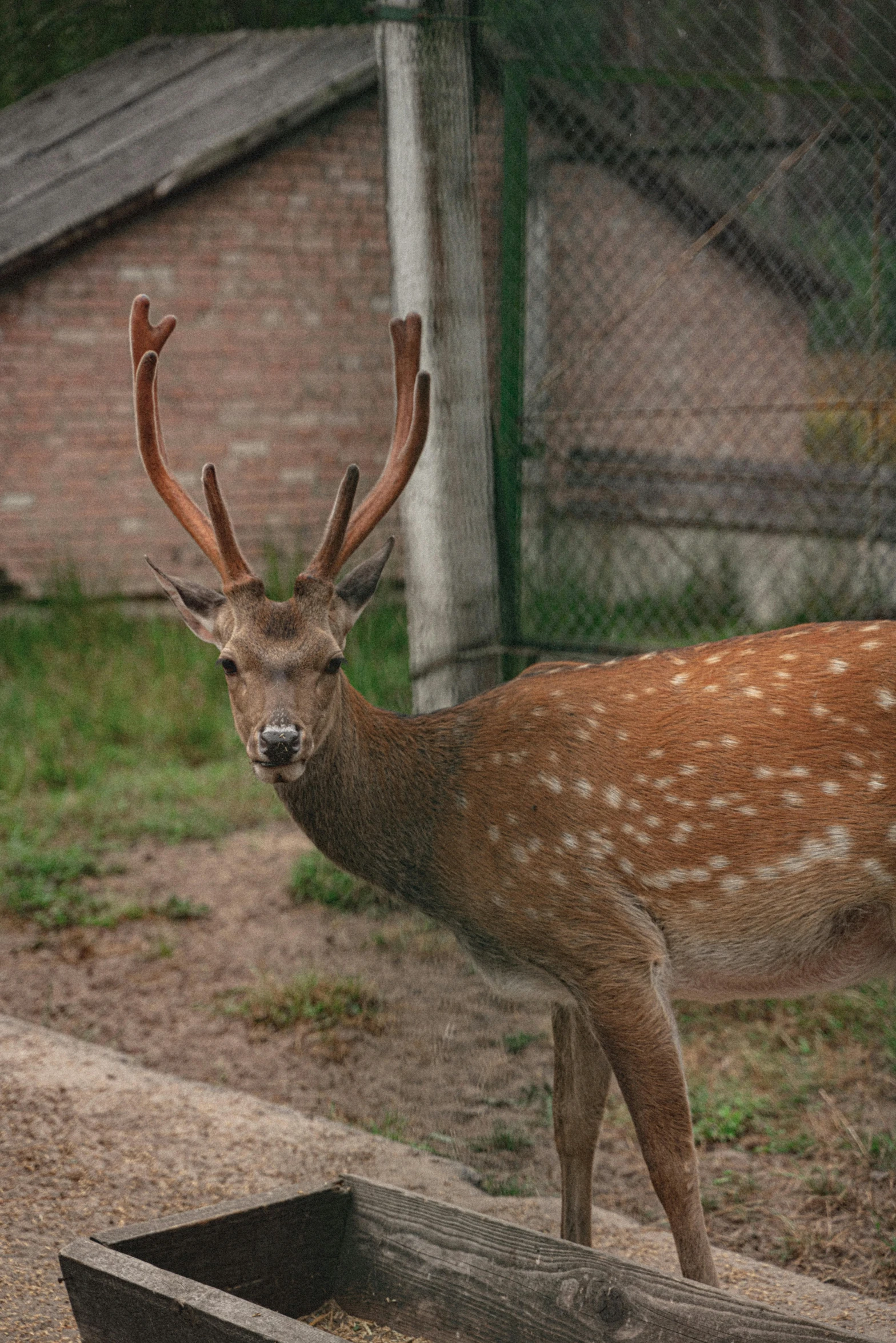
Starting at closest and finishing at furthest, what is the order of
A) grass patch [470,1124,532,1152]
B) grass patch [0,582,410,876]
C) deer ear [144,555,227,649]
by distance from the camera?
deer ear [144,555,227,649] < grass patch [470,1124,532,1152] < grass patch [0,582,410,876]

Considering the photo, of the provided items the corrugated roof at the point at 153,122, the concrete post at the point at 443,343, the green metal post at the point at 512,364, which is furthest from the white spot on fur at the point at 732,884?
the corrugated roof at the point at 153,122

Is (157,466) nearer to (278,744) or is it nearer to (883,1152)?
(278,744)

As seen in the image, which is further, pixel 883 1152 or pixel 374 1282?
pixel 883 1152

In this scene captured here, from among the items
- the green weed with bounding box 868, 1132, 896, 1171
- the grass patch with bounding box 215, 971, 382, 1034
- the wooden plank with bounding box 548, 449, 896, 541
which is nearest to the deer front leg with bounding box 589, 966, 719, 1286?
the green weed with bounding box 868, 1132, 896, 1171

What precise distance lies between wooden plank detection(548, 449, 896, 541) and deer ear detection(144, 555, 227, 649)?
2185 millimetres

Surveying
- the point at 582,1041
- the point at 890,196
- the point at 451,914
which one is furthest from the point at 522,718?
the point at 890,196

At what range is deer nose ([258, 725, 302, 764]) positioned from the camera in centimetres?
307

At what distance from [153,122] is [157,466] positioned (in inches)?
318

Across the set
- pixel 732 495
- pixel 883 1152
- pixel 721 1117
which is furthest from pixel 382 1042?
pixel 732 495

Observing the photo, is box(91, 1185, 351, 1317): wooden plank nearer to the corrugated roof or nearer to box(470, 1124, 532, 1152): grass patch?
box(470, 1124, 532, 1152): grass patch

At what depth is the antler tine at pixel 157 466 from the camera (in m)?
3.51

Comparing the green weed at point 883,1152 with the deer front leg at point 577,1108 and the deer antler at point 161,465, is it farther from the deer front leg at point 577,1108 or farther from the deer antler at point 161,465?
the deer antler at point 161,465

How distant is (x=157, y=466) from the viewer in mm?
3607

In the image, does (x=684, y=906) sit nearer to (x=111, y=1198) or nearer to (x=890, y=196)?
(x=111, y=1198)
